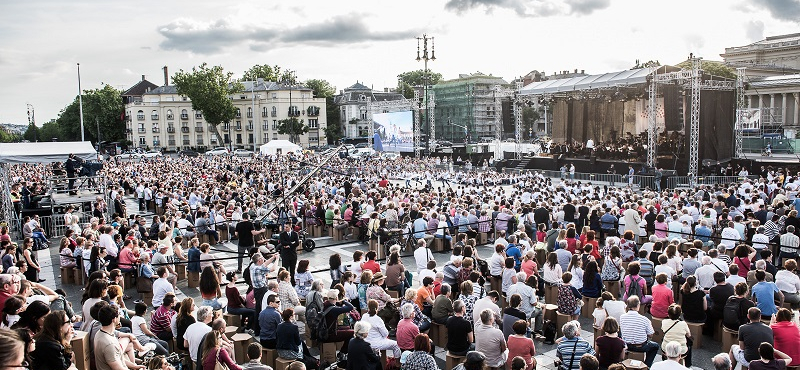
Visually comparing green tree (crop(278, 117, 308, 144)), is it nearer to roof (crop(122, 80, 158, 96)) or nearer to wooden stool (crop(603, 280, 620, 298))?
roof (crop(122, 80, 158, 96))

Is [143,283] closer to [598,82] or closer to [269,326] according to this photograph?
[269,326]

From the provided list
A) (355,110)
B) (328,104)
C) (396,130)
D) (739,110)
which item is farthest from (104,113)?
(739,110)

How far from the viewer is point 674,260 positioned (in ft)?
31.8

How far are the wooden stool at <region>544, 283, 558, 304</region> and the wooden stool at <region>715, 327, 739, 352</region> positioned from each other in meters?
2.46

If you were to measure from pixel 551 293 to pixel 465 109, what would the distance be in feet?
207

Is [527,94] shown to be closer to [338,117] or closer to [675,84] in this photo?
[675,84]

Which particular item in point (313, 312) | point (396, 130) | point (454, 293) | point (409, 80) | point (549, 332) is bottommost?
point (549, 332)

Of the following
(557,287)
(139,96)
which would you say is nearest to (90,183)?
(557,287)

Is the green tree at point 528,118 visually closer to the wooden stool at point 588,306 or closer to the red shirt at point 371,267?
the wooden stool at point 588,306

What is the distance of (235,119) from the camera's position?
83125 mm

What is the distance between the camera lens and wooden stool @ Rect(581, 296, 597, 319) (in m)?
9.18

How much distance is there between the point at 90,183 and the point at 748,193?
25312mm

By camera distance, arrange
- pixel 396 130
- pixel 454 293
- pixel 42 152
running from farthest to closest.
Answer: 1. pixel 396 130
2. pixel 42 152
3. pixel 454 293

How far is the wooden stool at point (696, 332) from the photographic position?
26.2 ft
